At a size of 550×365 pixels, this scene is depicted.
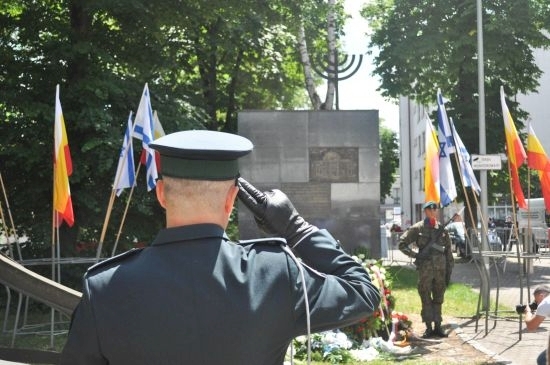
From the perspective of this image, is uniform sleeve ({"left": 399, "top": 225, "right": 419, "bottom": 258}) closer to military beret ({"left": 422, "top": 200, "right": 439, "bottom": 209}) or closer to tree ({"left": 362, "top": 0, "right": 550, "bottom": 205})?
military beret ({"left": 422, "top": 200, "right": 439, "bottom": 209})

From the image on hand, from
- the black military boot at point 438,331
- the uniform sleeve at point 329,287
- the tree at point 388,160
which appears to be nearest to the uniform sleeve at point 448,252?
the black military boot at point 438,331

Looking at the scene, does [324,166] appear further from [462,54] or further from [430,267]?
[462,54]

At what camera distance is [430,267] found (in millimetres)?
10797

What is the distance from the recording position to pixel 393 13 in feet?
90.7

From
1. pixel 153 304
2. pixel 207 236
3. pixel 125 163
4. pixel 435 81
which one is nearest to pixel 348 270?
pixel 207 236

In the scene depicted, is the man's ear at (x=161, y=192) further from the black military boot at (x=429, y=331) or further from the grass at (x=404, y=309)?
the black military boot at (x=429, y=331)

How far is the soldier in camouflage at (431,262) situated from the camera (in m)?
10.7

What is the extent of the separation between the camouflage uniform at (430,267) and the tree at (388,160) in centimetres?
4362

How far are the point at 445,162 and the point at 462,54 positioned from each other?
14704 millimetres

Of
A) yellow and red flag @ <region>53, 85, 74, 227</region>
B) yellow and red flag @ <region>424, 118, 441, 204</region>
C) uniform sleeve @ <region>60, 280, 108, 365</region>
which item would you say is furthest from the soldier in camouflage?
uniform sleeve @ <region>60, 280, 108, 365</region>

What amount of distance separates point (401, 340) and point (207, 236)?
8549 mm

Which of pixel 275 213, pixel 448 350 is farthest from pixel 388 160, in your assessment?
pixel 275 213

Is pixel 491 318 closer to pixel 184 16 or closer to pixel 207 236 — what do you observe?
pixel 184 16

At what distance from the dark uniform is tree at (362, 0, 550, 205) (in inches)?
903
